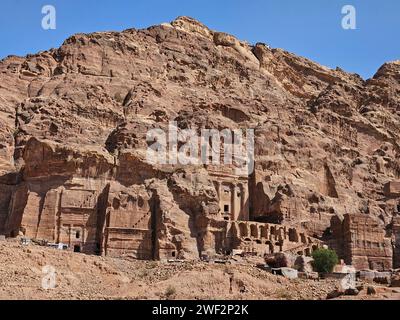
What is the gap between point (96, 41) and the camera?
97.1m

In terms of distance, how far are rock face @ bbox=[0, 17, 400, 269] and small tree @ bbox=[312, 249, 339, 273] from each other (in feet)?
25.0

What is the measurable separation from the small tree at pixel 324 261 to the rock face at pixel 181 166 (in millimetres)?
7608

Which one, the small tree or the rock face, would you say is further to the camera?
the rock face

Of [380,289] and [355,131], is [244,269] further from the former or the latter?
[355,131]

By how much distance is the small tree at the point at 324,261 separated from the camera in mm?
61000

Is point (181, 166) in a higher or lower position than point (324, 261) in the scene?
higher

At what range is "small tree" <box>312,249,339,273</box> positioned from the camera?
61000mm

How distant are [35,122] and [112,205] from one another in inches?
690

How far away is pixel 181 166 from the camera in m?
74.8

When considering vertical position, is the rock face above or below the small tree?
above

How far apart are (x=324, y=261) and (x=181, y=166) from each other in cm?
2055

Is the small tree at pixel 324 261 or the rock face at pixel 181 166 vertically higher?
the rock face at pixel 181 166
